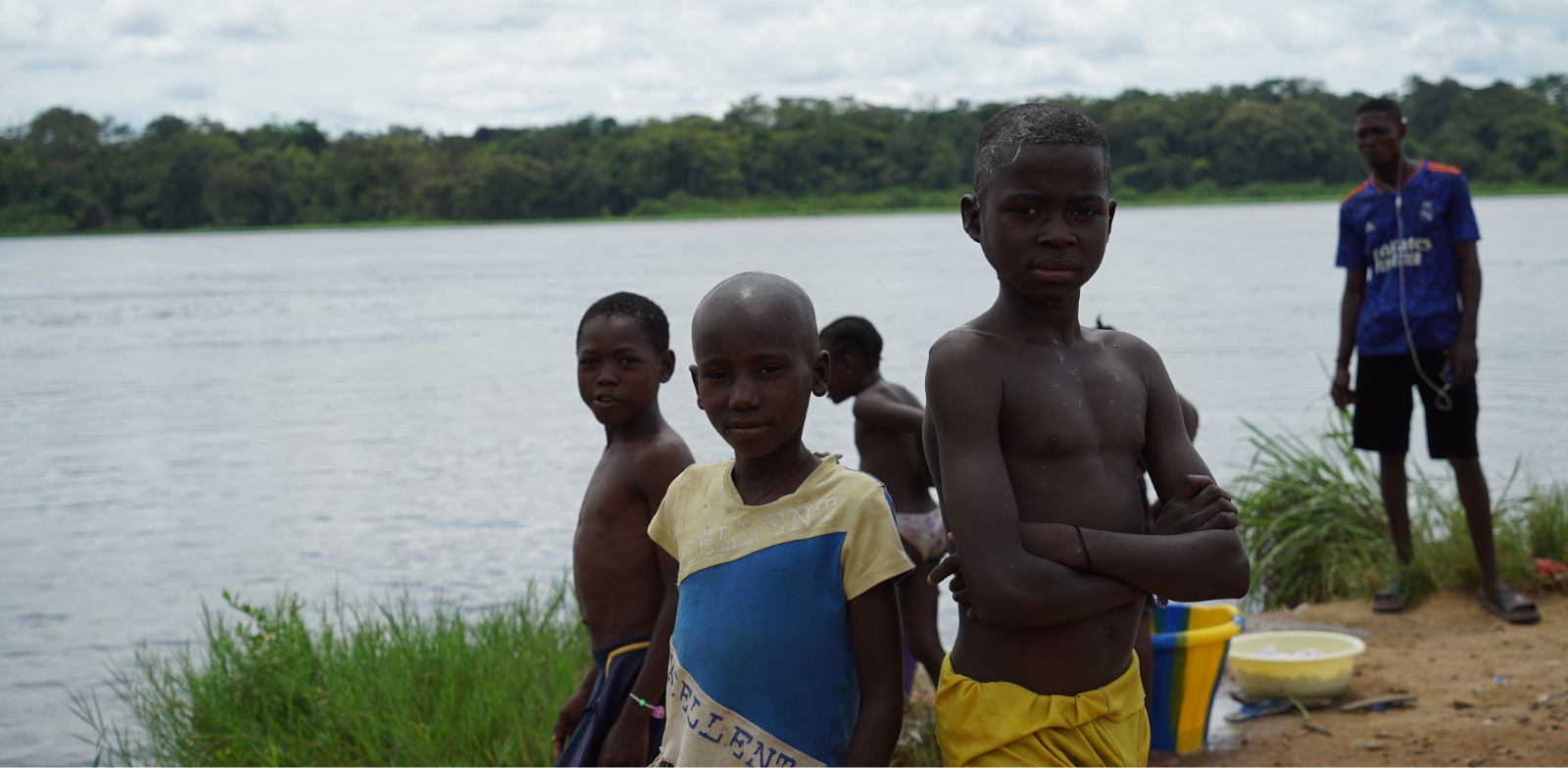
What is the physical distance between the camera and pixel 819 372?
231cm

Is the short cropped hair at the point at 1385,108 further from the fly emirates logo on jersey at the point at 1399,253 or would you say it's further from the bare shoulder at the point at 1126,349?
the bare shoulder at the point at 1126,349

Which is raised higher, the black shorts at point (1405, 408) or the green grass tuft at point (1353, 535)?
the black shorts at point (1405, 408)

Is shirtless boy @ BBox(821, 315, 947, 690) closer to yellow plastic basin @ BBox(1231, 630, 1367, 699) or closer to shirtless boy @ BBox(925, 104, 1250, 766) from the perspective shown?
yellow plastic basin @ BBox(1231, 630, 1367, 699)

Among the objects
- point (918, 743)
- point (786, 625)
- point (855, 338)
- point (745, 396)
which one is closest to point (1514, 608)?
point (918, 743)

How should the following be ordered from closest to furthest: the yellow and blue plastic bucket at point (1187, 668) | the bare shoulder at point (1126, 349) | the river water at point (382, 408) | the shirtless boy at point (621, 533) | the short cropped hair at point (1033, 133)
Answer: the short cropped hair at point (1033, 133) < the bare shoulder at point (1126, 349) < the shirtless boy at point (621, 533) < the yellow and blue plastic bucket at point (1187, 668) < the river water at point (382, 408)

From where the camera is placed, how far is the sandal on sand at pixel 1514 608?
5418mm

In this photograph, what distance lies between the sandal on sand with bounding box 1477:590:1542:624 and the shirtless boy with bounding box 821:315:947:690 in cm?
283

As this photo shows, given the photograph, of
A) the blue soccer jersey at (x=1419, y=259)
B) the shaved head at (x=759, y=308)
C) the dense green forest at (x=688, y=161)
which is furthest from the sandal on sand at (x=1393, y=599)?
the dense green forest at (x=688, y=161)

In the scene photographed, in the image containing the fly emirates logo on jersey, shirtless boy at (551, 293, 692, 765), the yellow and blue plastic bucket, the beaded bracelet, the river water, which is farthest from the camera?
the river water

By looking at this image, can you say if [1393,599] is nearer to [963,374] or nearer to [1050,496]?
[1050,496]

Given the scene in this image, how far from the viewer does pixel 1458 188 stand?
5270mm

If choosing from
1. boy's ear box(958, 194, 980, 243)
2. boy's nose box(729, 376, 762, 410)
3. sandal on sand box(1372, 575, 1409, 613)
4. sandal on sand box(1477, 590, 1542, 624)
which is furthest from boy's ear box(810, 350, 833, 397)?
sandal on sand box(1372, 575, 1409, 613)

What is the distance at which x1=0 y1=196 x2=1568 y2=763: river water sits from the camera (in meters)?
8.93

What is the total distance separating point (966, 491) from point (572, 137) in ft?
297
